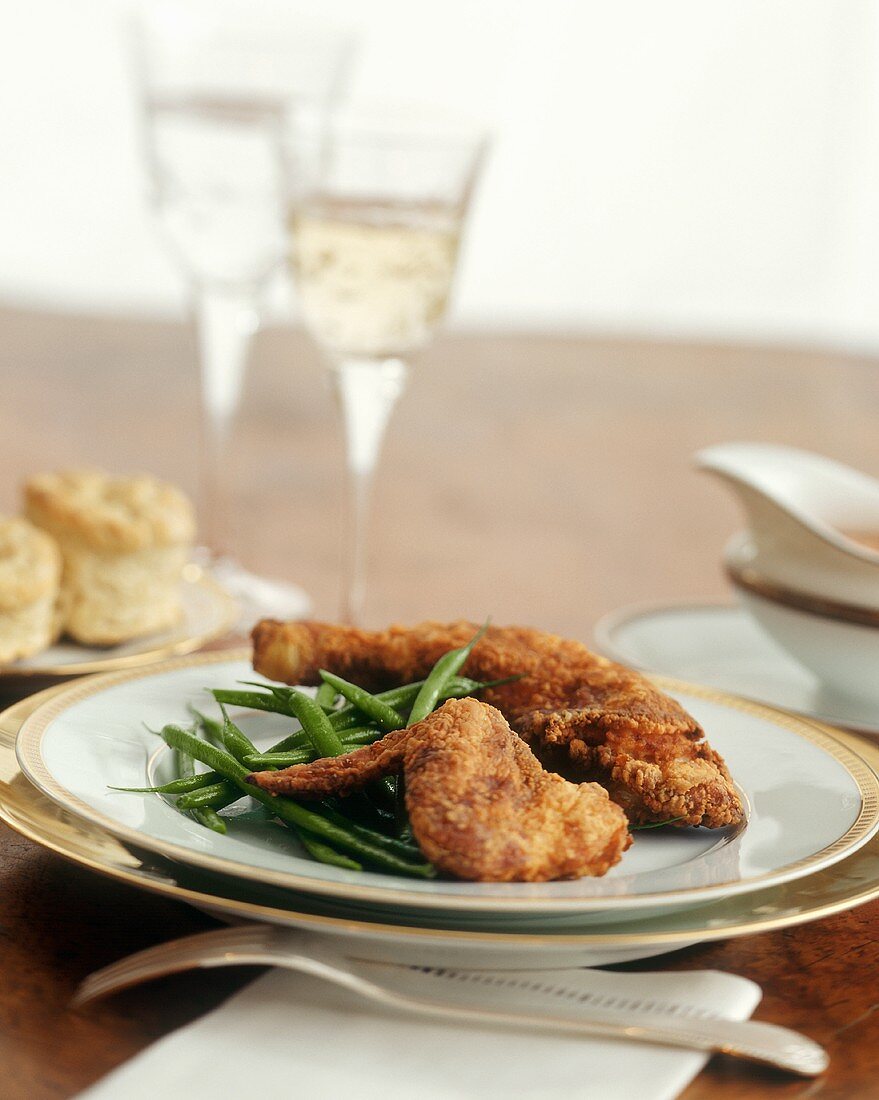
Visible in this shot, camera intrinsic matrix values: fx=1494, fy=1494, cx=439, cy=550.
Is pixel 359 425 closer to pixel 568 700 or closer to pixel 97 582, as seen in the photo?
pixel 97 582

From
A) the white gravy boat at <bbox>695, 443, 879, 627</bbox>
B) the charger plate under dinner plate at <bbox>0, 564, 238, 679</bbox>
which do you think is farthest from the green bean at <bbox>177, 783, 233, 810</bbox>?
the white gravy boat at <bbox>695, 443, 879, 627</bbox>

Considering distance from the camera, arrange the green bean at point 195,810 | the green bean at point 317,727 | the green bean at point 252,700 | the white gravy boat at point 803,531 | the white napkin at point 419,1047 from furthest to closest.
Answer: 1. the white gravy boat at point 803,531
2. the green bean at point 252,700
3. the green bean at point 317,727
4. the green bean at point 195,810
5. the white napkin at point 419,1047

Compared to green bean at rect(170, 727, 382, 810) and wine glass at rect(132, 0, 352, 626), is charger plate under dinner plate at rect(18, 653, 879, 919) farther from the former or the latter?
wine glass at rect(132, 0, 352, 626)

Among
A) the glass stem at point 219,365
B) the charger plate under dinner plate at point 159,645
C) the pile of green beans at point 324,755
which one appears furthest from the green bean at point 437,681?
the glass stem at point 219,365

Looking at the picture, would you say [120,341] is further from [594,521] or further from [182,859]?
[182,859]

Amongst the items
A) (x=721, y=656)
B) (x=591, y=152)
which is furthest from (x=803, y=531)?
(x=591, y=152)

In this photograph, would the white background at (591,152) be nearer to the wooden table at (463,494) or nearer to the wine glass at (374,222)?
the wooden table at (463,494)
